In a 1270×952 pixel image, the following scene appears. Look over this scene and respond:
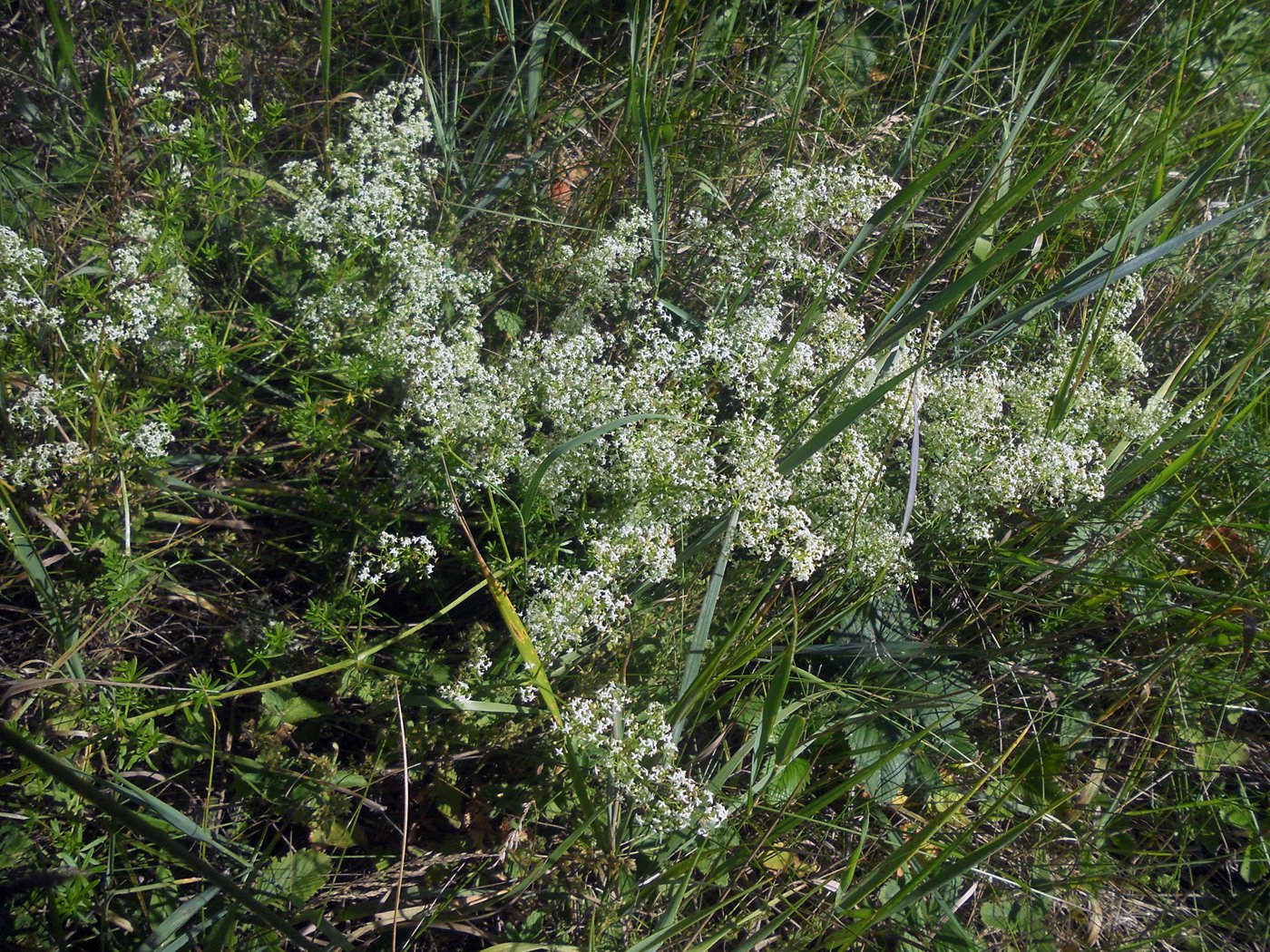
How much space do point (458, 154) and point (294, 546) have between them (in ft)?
5.42

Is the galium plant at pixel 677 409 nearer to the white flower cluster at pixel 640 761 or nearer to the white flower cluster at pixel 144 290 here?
the white flower cluster at pixel 640 761

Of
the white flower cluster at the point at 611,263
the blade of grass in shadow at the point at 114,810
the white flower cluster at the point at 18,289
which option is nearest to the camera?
the blade of grass in shadow at the point at 114,810

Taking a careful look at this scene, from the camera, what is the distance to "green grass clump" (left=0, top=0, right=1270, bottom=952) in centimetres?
210

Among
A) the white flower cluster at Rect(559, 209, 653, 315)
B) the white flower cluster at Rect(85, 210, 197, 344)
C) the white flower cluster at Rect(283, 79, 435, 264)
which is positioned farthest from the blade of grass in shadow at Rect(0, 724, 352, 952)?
the white flower cluster at Rect(559, 209, 653, 315)

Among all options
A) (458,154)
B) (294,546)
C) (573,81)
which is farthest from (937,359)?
(294,546)

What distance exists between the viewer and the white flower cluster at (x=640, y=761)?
1922 millimetres

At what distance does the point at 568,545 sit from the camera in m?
2.76

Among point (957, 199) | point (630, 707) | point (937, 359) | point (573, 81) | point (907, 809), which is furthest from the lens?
point (957, 199)

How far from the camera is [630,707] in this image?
7.95 feet

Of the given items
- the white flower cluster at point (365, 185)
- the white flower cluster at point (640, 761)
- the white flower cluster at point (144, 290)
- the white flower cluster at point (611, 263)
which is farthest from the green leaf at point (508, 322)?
the white flower cluster at point (640, 761)

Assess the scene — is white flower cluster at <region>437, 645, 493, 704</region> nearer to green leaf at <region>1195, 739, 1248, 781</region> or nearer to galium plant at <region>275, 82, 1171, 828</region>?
galium plant at <region>275, 82, 1171, 828</region>

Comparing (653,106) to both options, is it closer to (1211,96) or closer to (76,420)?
(76,420)

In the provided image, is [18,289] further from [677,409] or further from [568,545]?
[677,409]

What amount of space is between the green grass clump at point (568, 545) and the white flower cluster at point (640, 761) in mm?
18
